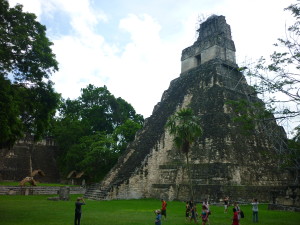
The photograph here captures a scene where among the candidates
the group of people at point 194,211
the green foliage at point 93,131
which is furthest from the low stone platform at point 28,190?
the group of people at point 194,211

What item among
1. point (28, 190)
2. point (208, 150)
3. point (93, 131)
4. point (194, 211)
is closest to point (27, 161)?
point (93, 131)

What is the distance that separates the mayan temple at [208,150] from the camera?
641 inches

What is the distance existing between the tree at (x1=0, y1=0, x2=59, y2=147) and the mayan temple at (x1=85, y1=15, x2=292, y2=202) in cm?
870

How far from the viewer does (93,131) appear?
34625 millimetres

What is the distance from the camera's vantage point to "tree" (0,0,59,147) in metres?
10.2

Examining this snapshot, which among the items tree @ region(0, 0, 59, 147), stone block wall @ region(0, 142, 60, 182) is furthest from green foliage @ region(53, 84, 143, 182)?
tree @ region(0, 0, 59, 147)

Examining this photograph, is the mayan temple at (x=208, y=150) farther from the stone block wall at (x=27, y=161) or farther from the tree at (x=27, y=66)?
the stone block wall at (x=27, y=161)

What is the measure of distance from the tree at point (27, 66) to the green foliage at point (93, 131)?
15.5 m

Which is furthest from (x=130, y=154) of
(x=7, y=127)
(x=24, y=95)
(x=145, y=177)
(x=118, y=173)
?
(x=7, y=127)

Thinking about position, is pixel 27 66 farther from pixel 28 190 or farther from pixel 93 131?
pixel 93 131

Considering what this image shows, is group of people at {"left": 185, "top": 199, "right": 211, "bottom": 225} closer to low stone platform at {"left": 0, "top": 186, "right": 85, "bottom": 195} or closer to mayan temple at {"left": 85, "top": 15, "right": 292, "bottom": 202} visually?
mayan temple at {"left": 85, "top": 15, "right": 292, "bottom": 202}

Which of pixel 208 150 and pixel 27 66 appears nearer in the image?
pixel 27 66

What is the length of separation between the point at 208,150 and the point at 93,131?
20188 millimetres

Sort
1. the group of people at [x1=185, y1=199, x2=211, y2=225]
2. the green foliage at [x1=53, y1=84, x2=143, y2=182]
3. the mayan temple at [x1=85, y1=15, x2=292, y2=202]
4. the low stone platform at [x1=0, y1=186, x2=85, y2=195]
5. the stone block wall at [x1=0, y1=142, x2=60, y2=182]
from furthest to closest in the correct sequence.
A: the stone block wall at [x1=0, y1=142, x2=60, y2=182] < the green foliage at [x1=53, y1=84, x2=143, y2=182] < the low stone platform at [x1=0, y1=186, x2=85, y2=195] < the mayan temple at [x1=85, y1=15, x2=292, y2=202] < the group of people at [x1=185, y1=199, x2=211, y2=225]
